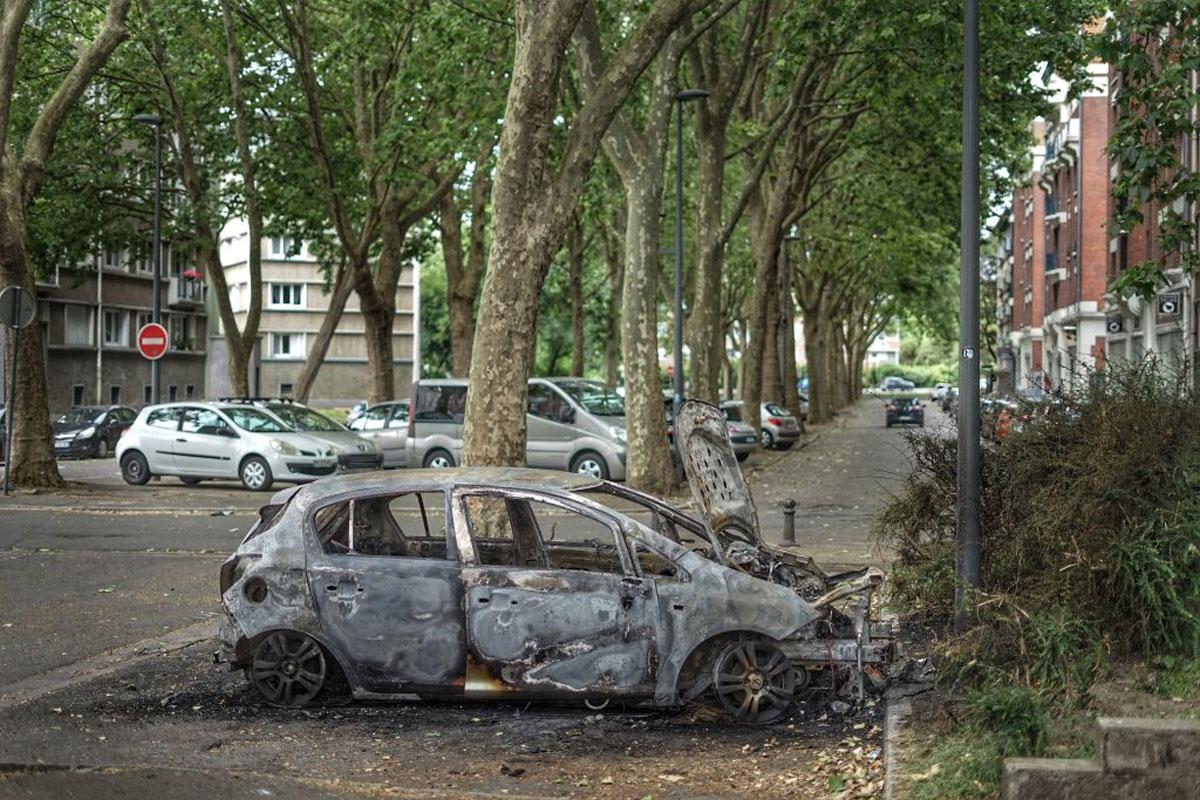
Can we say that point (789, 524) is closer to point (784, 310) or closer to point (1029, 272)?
point (784, 310)

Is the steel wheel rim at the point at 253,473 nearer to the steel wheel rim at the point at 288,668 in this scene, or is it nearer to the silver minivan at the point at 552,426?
the silver minivan at the point at 552,426

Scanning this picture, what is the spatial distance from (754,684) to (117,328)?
53776 mm

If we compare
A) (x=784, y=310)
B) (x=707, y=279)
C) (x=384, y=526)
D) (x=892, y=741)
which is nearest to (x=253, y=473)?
(x=707, y=279)

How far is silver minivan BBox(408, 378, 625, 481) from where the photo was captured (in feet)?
88.6

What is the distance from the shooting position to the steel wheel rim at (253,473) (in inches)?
1017

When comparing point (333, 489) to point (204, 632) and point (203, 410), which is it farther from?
point (203, 410)

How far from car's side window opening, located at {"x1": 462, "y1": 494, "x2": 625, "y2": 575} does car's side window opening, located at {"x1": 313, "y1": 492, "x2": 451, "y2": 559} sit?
25cm

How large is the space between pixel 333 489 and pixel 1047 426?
14.5ft

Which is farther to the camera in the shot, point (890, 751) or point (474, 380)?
point (474, 380)

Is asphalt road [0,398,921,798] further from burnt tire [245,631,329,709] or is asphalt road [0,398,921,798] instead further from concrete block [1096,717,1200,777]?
concrete block [1096,717,1200,777]

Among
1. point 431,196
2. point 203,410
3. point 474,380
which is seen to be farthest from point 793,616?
point 431,196

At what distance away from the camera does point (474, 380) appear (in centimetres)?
1586

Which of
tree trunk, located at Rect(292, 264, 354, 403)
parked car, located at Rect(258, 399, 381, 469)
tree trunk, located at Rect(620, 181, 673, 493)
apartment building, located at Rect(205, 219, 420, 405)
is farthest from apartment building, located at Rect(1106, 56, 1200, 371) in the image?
apartment building, located at Rect(205, 219, 420, 405)

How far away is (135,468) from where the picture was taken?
26.9 metres
